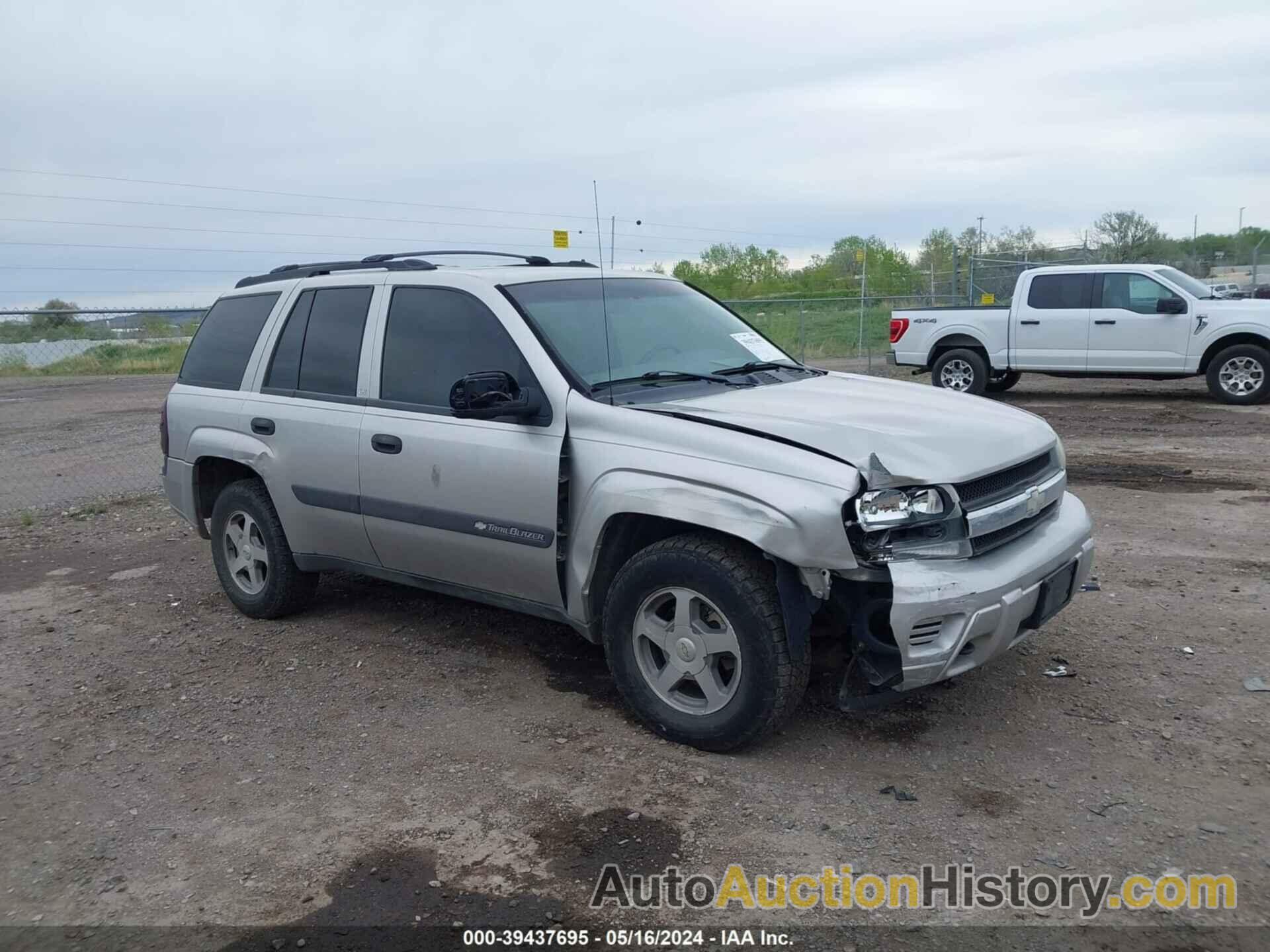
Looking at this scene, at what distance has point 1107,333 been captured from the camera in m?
13.9

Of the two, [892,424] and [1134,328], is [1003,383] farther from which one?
[892,424]

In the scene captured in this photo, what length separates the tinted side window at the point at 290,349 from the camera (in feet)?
18.2

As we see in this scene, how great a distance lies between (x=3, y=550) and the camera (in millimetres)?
7977

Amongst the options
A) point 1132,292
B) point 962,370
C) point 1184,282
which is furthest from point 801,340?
point 1184,282

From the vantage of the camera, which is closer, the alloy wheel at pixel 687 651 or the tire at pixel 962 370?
the alloy wheel at pixel 687 651

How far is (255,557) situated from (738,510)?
3.22 metres

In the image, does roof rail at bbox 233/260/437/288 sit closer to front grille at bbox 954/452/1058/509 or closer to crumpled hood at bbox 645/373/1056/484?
crumpled hood at bbox 645/373/1056/484

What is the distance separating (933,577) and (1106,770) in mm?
1019

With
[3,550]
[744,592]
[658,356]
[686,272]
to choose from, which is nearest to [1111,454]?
[658,356]

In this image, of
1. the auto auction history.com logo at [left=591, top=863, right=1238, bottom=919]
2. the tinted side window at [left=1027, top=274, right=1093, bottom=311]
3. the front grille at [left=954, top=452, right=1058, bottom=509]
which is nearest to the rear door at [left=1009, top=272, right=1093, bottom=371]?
the tinted side window at [left=1027, top=274, right=1093, bottom=311]

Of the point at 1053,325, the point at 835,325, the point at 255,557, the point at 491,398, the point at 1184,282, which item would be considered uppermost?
the point at 1184,282

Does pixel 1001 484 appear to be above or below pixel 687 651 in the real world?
above

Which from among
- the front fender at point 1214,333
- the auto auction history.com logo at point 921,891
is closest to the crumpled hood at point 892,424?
the auto auction history.com logo at point 921,891

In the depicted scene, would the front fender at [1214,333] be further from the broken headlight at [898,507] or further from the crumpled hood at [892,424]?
the broken headlight at [898,507]
